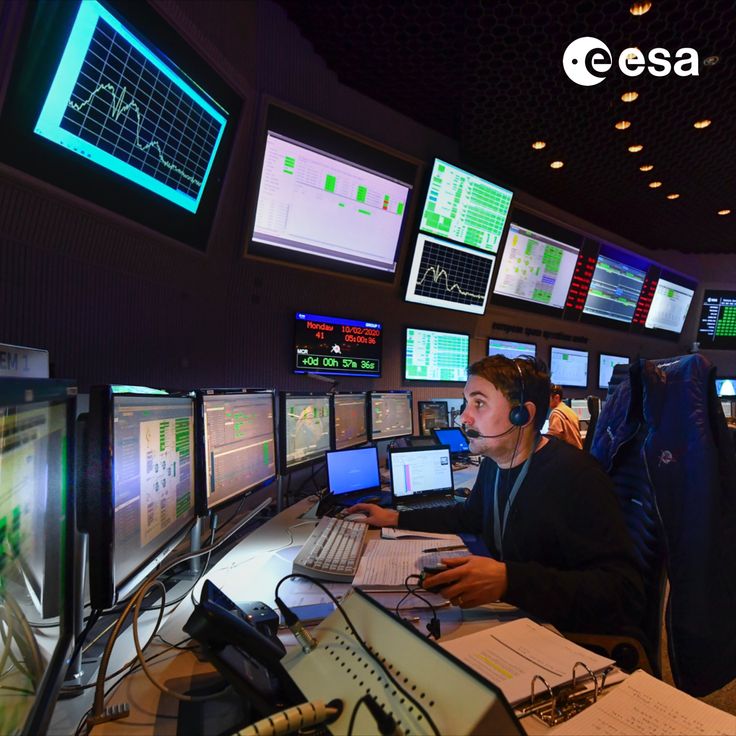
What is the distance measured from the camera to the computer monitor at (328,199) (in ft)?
8.40

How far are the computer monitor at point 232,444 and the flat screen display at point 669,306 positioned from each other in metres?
5.69

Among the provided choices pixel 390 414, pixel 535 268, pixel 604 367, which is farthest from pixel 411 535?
pixel 604 367

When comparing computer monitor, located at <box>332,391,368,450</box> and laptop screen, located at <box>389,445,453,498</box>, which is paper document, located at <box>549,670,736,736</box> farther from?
computer monitor, located at <box>332,391,368,450</box>

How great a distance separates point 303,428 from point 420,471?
2.11 ft

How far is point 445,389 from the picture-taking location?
3.79 metres

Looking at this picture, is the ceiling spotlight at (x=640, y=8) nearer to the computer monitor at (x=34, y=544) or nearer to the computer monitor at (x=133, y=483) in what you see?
the computer monitor at (x=133, y=483)

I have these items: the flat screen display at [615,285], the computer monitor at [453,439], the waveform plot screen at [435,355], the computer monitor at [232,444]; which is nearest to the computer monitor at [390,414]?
the computer monitor at [453,439]

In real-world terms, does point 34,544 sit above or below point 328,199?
below

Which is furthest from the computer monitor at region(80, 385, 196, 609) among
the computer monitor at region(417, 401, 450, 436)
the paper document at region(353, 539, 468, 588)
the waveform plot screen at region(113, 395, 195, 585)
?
the computer monitor at region(417, 401, 450, 436)

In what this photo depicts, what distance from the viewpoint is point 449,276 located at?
12.0ft

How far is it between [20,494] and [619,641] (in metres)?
1.24

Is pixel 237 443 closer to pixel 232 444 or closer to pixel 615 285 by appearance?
pixel 232 444

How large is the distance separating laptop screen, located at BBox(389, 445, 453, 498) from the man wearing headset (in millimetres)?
535

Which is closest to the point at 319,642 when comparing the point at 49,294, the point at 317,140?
the point at 49,294
